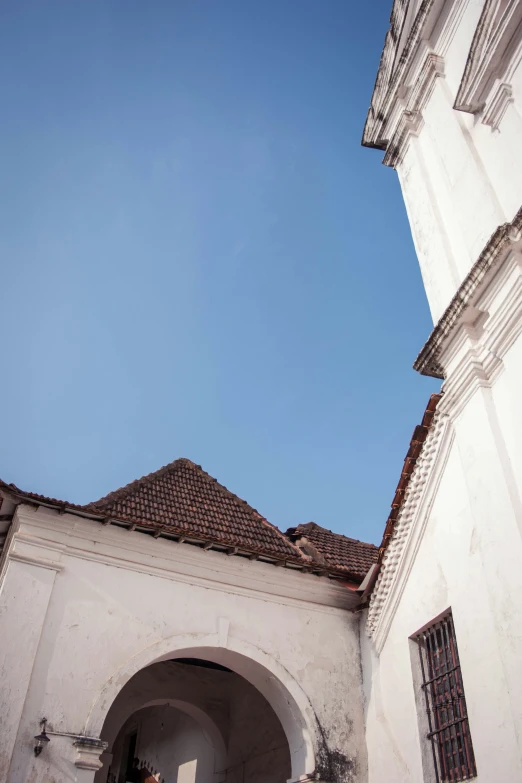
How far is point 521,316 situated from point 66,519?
5.67 meters

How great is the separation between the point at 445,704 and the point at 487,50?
688 centimetres

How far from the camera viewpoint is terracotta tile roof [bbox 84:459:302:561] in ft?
27.9

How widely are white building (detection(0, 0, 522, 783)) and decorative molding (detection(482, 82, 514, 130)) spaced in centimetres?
2

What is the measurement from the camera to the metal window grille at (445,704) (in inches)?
248

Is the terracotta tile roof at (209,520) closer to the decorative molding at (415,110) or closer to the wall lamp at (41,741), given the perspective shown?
the wall lamp at (41,741)

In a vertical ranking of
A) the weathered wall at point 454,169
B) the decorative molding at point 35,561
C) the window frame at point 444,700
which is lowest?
the window frame at point 444,700

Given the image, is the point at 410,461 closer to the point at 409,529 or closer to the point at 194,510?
the point at 409,529

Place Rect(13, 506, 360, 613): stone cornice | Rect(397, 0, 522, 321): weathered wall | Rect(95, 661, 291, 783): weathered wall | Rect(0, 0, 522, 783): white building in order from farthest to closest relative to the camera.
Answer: Rect(95, 661, 291, 783): weathered wall, Rect(13, 506, 360, 613): stone cornice, Rect(397, 0, 522, 321): weathered wall, Rect(0, 0, 522, 783): white building

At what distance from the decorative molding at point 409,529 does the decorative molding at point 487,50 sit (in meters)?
3.52

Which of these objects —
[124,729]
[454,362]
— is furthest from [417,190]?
[124,729]

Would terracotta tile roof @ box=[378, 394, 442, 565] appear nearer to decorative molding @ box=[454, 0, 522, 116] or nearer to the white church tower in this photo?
the white church tower

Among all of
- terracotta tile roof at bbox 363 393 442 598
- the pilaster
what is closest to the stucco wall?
terracotta tile roof at bbox 363 393 442 598

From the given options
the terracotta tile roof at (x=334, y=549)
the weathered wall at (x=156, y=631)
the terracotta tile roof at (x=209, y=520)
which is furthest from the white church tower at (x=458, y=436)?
the terracotta tile roof at (x=209, y=520)

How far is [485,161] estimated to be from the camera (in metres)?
7.06
